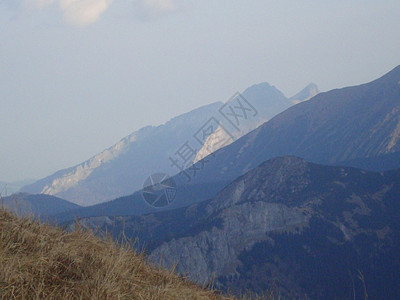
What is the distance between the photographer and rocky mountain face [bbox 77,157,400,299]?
91250 millimetres

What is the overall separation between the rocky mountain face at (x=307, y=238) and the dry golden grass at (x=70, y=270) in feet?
239

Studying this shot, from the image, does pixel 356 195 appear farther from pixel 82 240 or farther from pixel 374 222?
pixel 82 240

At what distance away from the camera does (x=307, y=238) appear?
344 feet

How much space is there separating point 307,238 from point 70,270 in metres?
103

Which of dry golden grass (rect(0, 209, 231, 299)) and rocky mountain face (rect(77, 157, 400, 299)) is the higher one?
dry golden grass (rect(0, 209, 231, 299))

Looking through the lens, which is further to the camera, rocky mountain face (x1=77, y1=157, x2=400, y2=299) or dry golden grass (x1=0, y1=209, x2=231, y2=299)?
rocky mountain face (x1=77, y1=157, x2=400, y2=299)

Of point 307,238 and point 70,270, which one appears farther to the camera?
point 307,238

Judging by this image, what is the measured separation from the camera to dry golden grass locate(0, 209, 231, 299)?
21.1ft

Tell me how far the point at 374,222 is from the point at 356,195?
42.5 feet

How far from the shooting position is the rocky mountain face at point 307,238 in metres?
91.2

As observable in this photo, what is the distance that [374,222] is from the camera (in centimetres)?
10606

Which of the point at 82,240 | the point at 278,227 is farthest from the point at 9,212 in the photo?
the point at 278,227

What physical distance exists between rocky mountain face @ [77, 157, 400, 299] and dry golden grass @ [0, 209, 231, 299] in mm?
72773

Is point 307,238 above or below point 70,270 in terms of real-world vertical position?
below
